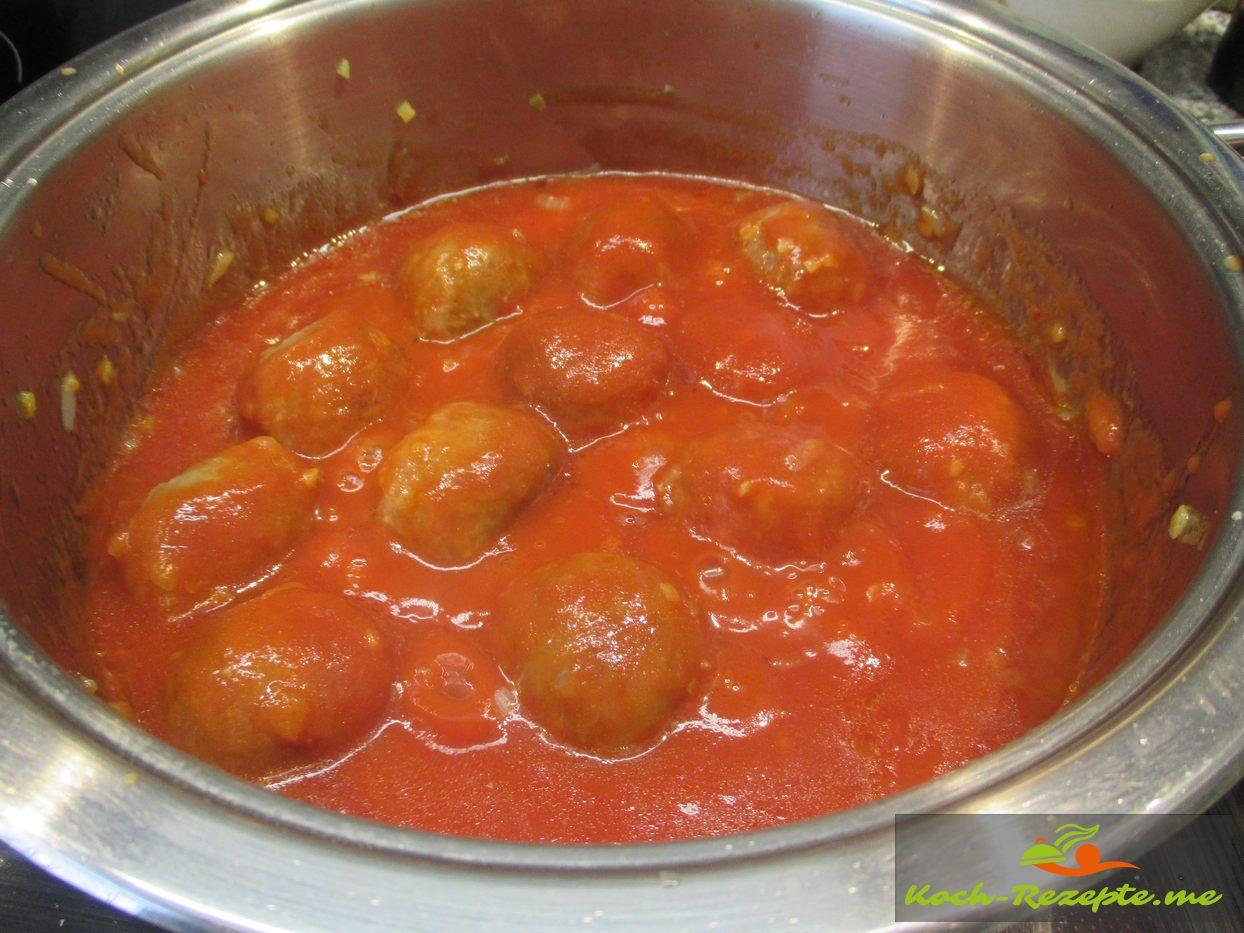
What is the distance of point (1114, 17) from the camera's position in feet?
9.05

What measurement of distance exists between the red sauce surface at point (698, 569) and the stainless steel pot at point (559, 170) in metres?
0.13

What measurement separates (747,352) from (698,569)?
22.7 inches

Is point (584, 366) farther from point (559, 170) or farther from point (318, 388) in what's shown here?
point (559, 170)

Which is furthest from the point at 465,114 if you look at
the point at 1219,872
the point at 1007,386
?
the point at 1219,872

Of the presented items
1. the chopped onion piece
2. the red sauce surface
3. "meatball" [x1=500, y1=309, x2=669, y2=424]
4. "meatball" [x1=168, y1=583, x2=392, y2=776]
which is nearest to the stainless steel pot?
the chopped onion piece

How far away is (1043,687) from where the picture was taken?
1793mm

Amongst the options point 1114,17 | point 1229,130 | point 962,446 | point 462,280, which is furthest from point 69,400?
point 1114,17

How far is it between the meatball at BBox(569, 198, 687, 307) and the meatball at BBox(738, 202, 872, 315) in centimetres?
22

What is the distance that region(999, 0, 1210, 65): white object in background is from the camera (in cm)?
273

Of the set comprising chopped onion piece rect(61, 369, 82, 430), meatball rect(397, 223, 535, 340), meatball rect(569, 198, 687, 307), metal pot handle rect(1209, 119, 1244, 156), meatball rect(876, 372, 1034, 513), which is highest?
chopped onion piece rect(61, 369, 82, 430)

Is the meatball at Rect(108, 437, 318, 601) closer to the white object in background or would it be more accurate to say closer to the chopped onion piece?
the chopped onion piece

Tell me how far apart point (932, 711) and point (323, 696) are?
1.04 meters

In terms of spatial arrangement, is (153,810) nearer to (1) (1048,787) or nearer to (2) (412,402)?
(1) (1048,787)

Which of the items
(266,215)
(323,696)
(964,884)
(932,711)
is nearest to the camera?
(964,884)
